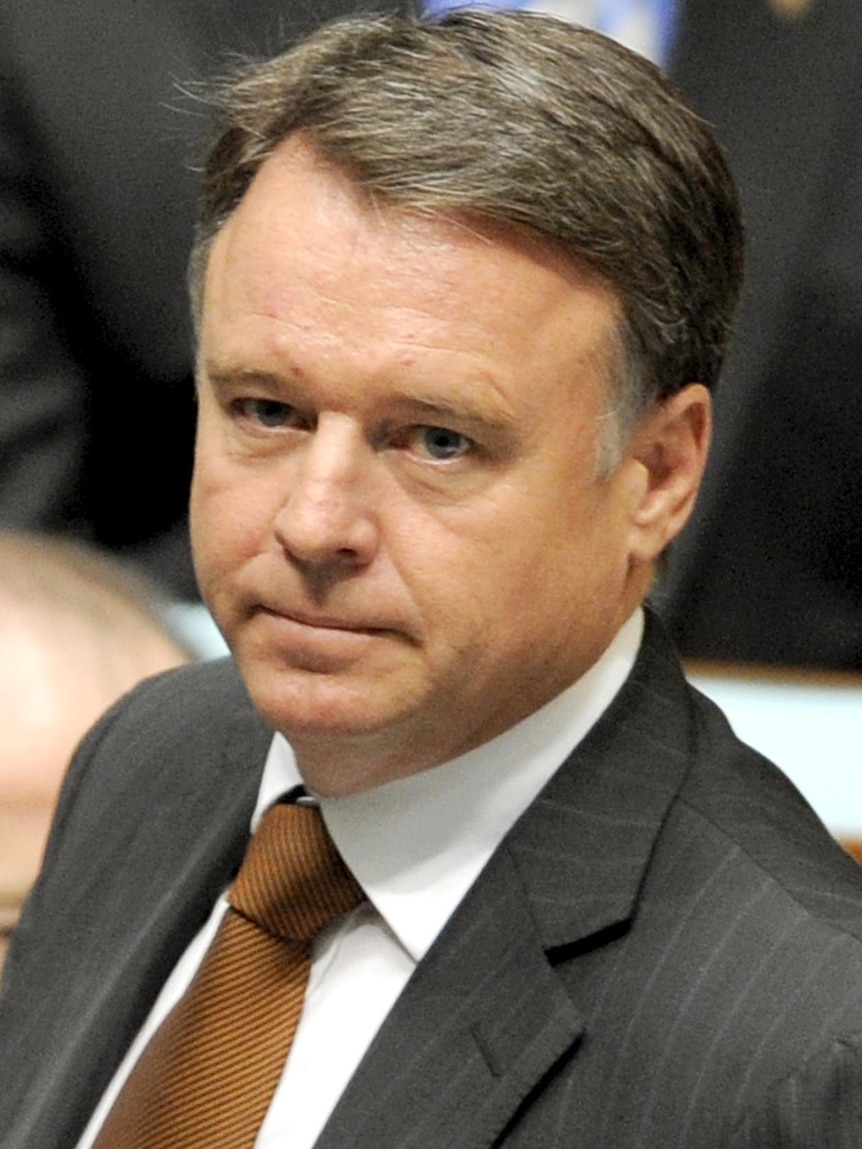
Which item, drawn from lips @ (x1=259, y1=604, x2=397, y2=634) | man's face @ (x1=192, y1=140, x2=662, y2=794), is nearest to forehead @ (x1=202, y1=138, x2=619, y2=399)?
man's face @ (x1=192, y1=140, x2=662, y2=794)

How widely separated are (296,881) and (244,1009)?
83 mm

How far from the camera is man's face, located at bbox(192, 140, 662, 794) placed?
1.10 meters

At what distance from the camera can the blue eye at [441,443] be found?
3.72ft

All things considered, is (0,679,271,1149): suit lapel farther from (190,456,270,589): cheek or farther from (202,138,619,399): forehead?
(202,138,619,399): forehead

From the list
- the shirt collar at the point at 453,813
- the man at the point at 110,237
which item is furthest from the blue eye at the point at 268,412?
the man at the point at 110,237

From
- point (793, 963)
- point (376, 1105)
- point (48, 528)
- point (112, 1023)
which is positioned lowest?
point (48, 528)

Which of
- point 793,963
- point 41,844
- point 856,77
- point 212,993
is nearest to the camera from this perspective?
point 793,963

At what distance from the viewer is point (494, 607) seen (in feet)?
3.75

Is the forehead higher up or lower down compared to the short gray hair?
lower down

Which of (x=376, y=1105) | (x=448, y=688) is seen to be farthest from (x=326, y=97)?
(x=376, y=1105)

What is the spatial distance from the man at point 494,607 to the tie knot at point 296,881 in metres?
0.01

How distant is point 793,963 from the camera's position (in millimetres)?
1082

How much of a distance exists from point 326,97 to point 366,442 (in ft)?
0.65

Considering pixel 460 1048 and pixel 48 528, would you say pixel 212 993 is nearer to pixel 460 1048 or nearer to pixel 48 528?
pixel 460 1048
